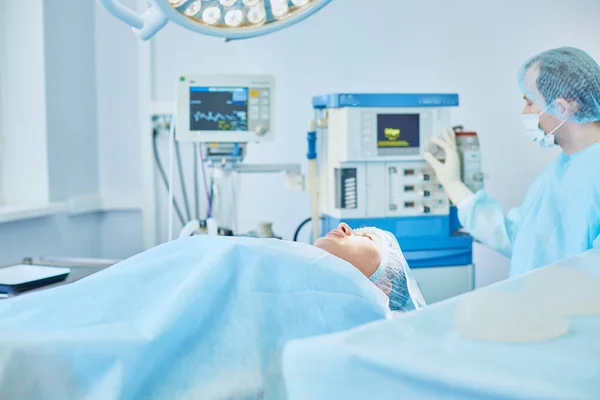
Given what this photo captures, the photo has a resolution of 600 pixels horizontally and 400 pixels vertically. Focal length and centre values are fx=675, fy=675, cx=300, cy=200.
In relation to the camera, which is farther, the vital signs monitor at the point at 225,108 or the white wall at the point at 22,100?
the white wall at the point at 22,100

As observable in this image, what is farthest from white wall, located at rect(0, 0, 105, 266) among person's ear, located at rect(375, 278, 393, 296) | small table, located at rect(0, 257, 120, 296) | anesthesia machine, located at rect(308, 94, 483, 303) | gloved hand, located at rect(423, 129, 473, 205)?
person's ear, located at rect(375, 278, 393, 296)

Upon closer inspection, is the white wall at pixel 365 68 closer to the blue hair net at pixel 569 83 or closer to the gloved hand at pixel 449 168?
the gloved hand at pixel 449 168

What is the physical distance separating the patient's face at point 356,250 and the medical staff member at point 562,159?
777 mm

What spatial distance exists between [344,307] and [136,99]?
2.58m

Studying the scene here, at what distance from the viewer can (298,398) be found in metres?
0.60

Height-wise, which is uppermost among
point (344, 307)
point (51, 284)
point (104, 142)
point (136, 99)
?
point (136, 99)

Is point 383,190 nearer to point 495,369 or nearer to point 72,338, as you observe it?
point 72,338

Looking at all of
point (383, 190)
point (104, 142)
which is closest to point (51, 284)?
point (383, 190)

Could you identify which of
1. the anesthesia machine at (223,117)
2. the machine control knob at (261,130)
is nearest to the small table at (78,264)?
the anesthesia machine at (223,117)

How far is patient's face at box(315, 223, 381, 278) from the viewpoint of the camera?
1419 mm

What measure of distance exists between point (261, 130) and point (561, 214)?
3.71 ft

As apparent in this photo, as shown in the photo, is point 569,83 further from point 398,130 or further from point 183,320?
point 183,320

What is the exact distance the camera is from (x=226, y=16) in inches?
49.1

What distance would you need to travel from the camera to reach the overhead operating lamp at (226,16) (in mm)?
1191
